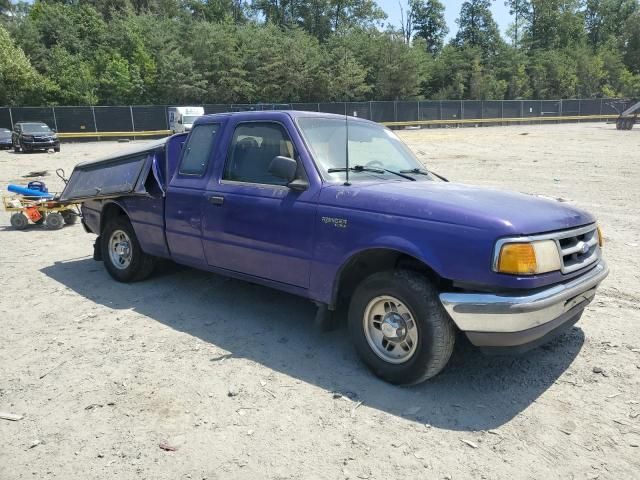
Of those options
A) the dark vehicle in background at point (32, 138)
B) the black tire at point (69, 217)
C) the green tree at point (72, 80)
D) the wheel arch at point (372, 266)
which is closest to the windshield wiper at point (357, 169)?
the wheel arch at point (372, 266)

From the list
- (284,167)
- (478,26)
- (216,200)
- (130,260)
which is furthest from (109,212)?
(478,26)

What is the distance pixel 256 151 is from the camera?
4.65 meters

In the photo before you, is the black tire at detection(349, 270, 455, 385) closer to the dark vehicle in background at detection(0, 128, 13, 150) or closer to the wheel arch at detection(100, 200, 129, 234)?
the wheel arch at detection(100, 200, 129, 234)

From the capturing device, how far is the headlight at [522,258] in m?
3.16

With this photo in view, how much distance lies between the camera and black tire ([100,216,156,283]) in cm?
598

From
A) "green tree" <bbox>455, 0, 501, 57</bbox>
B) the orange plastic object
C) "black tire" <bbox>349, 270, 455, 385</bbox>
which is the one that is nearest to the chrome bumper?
"black tire" <bbox>349, 270, 455, 385</bbox>

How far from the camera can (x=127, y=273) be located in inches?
238

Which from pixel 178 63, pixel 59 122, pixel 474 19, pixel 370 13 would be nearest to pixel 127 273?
pixel 59 122

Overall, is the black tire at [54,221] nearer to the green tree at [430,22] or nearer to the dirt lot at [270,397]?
the dirt lot at [270,397]

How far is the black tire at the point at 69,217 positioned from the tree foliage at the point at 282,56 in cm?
4389

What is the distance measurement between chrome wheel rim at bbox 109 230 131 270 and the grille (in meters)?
4.59

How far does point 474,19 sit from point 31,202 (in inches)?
3666

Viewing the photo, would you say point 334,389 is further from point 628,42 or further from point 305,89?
point 628,42

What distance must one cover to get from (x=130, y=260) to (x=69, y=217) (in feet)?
14.7
